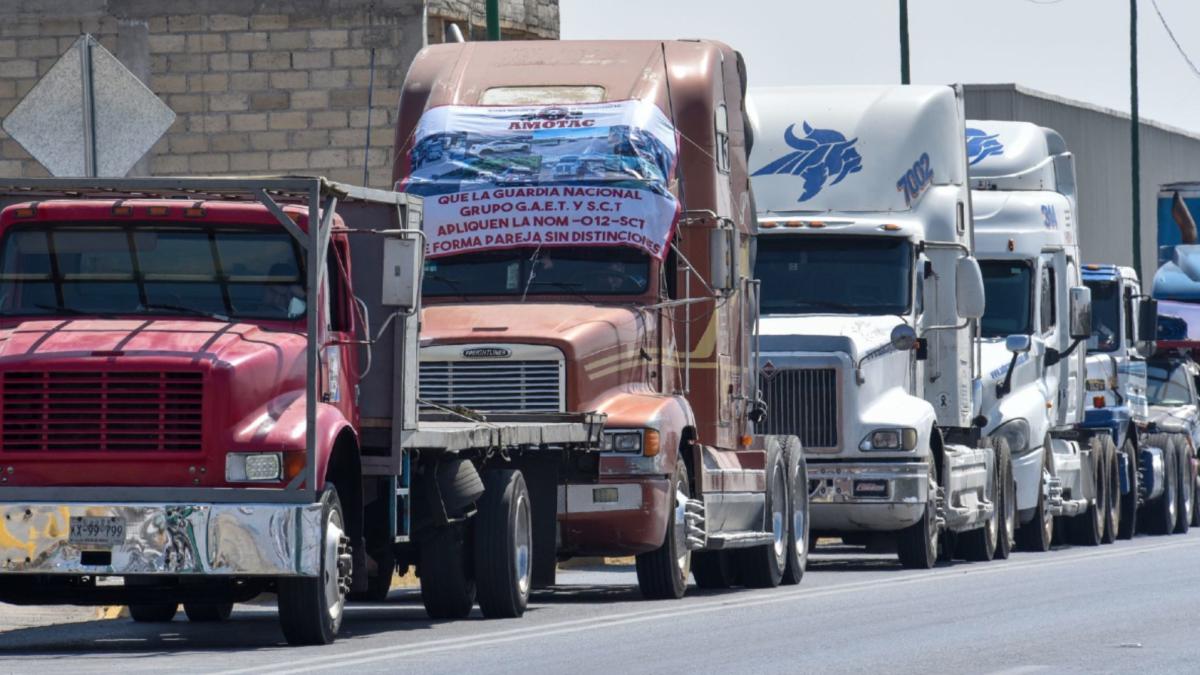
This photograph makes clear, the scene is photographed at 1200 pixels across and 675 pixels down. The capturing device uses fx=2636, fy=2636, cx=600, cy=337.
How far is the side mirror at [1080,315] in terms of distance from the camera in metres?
27.7

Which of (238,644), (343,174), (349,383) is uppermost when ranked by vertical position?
(343,174)

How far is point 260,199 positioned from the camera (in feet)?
45.4

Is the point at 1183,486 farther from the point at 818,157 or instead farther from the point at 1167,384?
the point at 818,157

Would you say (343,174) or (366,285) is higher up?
(343,174)

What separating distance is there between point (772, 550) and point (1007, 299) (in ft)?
25.8

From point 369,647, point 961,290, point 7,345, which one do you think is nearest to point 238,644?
point 369,647

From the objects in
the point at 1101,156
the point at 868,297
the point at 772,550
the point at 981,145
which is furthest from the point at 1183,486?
the point at 1101,156

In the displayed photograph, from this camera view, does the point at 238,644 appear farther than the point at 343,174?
No

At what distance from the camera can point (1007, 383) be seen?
26.1m

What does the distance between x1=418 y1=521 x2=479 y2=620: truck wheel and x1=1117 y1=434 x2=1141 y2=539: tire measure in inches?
688

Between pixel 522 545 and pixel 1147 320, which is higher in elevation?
pixel 1147 320

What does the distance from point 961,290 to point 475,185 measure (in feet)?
21.8

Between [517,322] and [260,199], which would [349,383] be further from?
[517,322]

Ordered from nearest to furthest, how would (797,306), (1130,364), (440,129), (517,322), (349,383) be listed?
1. (349,383)
2. (517,322)
3. (440,129)
4. (797,306)
5. (1130,364)
